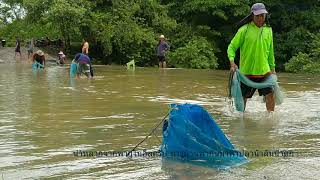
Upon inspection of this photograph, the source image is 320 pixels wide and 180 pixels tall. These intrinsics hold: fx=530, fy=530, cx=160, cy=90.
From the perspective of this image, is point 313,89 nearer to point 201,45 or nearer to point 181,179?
point 181,179

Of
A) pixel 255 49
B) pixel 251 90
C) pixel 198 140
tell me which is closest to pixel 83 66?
pixel 251 90

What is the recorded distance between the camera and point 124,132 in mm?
6602

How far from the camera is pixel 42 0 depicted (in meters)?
29.2

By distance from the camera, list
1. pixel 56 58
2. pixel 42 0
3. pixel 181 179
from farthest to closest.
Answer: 1. pixel 56 58
2. pixel 42 0
3. pixel 181 179

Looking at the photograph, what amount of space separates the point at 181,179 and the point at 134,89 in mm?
8313

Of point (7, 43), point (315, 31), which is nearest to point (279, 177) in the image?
point (315, 31)

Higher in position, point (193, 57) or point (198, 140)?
point (193, 57)

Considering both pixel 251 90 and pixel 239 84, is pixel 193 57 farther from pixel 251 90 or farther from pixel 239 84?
pixel 239 84

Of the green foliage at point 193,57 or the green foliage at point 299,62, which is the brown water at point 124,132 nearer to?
the green foliage at point 299,62

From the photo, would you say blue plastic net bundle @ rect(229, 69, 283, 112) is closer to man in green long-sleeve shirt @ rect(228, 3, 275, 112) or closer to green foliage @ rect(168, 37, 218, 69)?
man in green long-sleeve shirt @ rect(228, 3, 275, 112)

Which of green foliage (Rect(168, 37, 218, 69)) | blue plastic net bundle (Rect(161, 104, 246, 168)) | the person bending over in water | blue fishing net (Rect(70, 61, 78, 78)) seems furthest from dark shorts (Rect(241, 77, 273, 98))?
green foliage (Rect(168, 37, 218, 69))

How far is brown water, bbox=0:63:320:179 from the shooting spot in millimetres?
4629

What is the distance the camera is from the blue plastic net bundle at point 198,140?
491cm

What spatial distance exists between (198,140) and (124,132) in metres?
1.84
